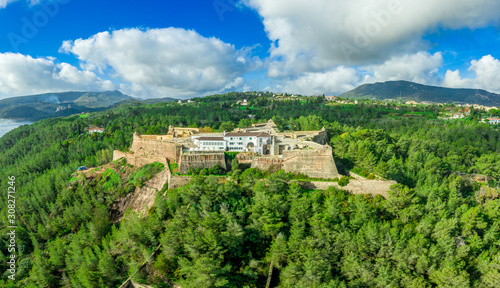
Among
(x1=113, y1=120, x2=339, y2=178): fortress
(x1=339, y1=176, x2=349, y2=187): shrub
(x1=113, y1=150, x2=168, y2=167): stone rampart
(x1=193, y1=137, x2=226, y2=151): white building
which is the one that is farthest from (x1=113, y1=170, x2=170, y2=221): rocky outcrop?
(x1=339, y1=176, x2=349, y2=187): shrub

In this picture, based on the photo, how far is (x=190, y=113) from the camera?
112 m

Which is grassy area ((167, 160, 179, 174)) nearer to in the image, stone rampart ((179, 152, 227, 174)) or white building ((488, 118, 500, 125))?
stone rampart ((179, 152, 227, 174))

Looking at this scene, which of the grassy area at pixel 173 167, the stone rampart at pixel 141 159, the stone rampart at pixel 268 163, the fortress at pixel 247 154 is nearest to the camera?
the fortress at pixel 247 154

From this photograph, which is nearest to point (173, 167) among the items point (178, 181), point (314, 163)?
point (178, 181)

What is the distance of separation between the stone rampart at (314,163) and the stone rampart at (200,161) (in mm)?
10337

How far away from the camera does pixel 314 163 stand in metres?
36.5

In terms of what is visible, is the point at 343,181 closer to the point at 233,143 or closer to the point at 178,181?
the point at 233,143

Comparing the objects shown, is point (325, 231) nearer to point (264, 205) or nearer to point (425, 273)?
point (264, 205)

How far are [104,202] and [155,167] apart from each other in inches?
414

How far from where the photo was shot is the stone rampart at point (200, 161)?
3812 centimetres

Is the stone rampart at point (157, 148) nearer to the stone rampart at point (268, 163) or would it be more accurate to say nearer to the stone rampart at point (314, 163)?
the stone rampart at point (268, 163)

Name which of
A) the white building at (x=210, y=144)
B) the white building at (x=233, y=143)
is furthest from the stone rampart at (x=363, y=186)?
the white building at (x=210, y=144)

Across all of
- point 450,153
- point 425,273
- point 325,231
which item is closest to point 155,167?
point 325,231

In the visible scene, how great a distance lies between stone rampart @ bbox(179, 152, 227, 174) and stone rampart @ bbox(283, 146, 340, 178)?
10.3 m
